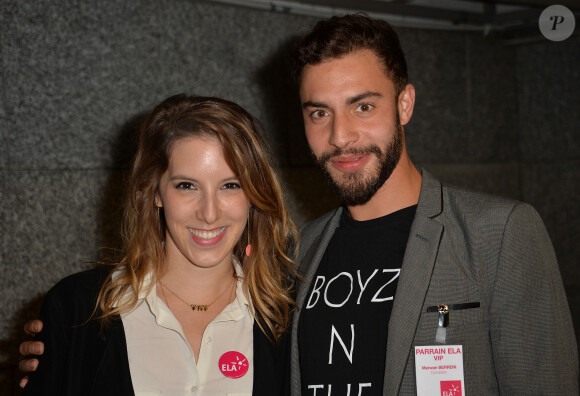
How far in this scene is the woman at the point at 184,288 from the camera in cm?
169

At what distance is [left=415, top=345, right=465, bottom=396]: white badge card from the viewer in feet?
5.29

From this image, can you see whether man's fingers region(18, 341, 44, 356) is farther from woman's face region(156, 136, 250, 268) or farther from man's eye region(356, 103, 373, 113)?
man's eye region(356, 103, 373, 113)

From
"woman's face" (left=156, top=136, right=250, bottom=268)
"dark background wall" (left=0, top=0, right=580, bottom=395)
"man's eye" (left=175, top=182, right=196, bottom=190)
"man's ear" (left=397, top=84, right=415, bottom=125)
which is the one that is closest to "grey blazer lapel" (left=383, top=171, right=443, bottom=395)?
"man's ear" (left=397, top=84, right=415, bottom=125)

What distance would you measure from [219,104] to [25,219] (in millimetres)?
1043

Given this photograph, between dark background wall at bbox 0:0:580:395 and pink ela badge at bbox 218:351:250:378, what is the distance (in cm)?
104

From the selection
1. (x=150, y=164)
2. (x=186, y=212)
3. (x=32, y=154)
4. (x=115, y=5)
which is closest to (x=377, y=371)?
(x=186, y=212)

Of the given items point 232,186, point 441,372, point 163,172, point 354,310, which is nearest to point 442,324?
point 441,372

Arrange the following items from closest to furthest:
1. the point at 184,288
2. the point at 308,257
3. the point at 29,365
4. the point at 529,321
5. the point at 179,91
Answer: the point at 529,321, the point at 29,365, the point at 184,288, the point at 308,257, the point at 179,91

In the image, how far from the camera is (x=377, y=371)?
1673 mm

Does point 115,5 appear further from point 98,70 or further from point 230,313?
point 230,313

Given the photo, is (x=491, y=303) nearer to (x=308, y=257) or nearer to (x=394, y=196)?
(x=394, y=196)

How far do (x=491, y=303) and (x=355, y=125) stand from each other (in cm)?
68

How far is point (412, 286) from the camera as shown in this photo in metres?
1.68

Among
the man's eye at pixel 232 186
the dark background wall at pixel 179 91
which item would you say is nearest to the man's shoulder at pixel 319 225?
the man's eye at pixel 232 186
